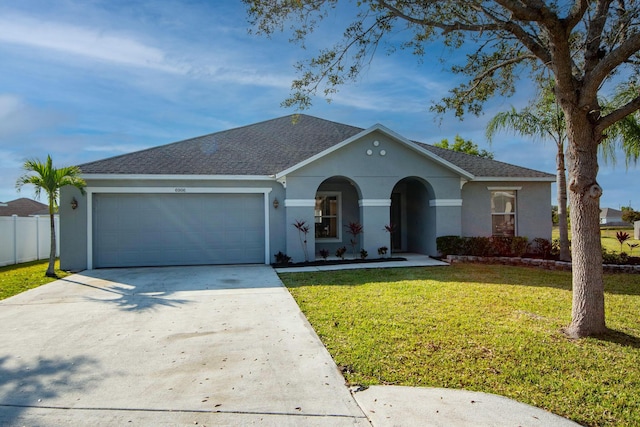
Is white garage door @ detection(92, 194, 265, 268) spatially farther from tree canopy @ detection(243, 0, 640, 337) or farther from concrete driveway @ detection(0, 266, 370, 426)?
tree canopy @ detection(243, 0, 640, 337)

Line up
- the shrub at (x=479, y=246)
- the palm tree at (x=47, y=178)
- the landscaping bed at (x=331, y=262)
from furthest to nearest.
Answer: the shrub at (x=479, y=246)
the landscaping bed at (x=331, y=262)
the palm tree at (x=47, y=178)

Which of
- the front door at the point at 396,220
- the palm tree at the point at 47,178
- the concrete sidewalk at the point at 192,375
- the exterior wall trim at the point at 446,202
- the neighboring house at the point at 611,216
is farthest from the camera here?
the neighboring house at the point at 611,216

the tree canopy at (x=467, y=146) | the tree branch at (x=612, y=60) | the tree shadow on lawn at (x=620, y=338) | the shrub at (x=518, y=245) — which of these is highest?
the tree canopy at (x=467, y=146)

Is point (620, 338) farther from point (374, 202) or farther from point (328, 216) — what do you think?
point (328, 216)

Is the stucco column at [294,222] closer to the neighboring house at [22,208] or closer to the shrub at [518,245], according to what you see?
the shrub at [518,245]

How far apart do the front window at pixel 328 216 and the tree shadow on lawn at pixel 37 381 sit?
1063 centimetres

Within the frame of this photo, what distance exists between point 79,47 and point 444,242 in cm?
1263

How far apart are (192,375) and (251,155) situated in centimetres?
1090

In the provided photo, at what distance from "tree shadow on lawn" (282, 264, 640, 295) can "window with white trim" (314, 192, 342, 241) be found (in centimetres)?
387

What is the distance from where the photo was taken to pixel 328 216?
14.9 metres

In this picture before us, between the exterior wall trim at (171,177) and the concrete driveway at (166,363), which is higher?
the exterior wall trim at (171,177)

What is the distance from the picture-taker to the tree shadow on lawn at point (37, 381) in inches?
139

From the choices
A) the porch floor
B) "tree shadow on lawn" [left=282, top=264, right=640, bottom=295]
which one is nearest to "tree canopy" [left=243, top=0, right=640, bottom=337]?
"tree shadow on lawn" [left=282, top=264, right=640, bottom=295]

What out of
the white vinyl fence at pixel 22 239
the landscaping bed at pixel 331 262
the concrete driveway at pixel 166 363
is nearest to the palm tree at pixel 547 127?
the landscaping bed at pixel 331 262
